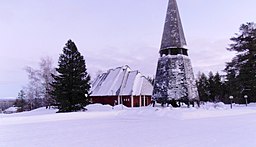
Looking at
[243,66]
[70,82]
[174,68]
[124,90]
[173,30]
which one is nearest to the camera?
[174,68]

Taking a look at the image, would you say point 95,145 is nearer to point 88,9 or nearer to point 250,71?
point 88,9

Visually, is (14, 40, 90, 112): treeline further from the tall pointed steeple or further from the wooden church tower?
the tall pointed steeple

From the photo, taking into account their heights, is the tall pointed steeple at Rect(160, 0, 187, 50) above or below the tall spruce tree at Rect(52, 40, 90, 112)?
above

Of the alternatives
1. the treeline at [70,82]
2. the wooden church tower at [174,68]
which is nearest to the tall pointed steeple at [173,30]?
the wooden church tower at [174,68]

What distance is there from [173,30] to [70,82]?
394 inches

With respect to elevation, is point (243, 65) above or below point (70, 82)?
above

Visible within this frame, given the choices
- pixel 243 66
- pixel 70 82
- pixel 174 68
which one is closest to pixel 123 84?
pixel 70 82

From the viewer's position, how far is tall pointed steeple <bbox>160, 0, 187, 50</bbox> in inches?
762

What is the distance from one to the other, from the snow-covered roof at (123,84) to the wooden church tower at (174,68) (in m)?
10.9

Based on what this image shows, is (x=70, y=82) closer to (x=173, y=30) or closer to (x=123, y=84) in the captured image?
(x=173, y=30)

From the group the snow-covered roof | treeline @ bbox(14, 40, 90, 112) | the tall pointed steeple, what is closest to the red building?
the snow-covered roof

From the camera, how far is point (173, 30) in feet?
64.3

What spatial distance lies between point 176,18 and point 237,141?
15.6 metres

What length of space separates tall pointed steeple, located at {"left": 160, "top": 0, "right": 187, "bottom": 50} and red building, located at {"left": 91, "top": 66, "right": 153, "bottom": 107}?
37.8ft
